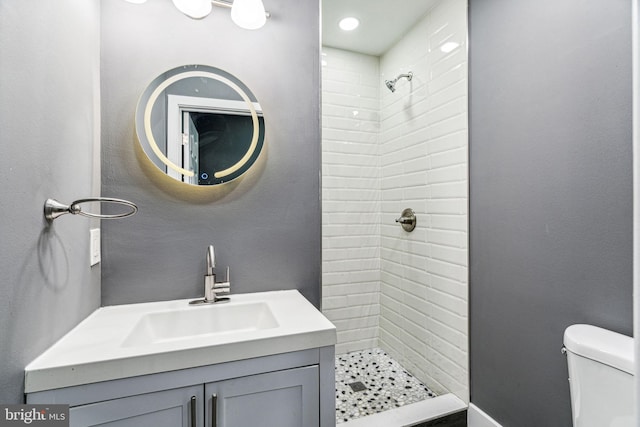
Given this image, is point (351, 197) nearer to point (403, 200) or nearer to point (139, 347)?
point (403, 200)

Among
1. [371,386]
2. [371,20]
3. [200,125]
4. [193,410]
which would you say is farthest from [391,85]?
[193,410]

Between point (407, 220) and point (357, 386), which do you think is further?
point (407, 220)

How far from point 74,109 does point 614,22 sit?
1785 millimetres

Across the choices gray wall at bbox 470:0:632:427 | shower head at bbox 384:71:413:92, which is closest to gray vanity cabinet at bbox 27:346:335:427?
gray wall at bbox 470:0:632:427

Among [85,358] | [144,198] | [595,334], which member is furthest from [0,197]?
[595,334]

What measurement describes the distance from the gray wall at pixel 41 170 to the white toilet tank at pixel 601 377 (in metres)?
1.50

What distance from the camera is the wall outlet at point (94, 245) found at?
1102 millimetres

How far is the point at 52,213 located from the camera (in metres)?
0.83

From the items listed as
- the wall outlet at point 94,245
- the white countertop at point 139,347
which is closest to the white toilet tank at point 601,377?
the white countertop at point 139,347

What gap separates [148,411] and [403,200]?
5.86 feet

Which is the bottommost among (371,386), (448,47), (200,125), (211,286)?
(371,386)

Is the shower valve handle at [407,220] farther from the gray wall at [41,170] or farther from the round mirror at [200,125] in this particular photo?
the gray wall at [41,170]

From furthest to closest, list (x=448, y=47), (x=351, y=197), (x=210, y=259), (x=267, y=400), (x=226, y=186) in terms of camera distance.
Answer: (x=351, y=197)
(x=448, y=47)
(x=226, y=186)
(x=210, y=259)
(x=267, y=400)

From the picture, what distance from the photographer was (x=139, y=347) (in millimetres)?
815
